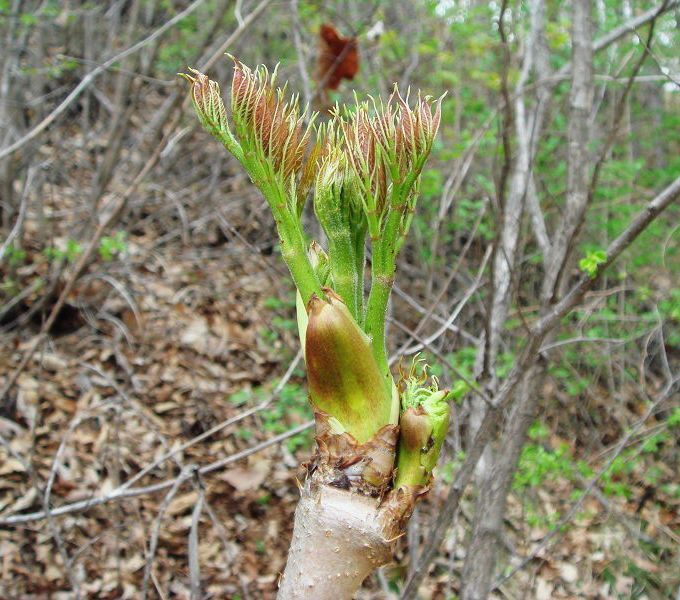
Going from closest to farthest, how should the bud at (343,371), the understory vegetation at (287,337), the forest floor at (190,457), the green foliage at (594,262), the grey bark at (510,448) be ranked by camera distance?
the bud at (343,371), the green foliage at (594,262), the grey bark at (510,448), the understory vegetation at (287,337), the forest floor at (190,457)

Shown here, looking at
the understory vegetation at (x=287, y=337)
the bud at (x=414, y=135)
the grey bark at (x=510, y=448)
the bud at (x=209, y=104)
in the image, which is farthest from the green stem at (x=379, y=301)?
the grey bark at (x=510, y=448)

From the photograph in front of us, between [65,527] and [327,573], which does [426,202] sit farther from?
[327,573]

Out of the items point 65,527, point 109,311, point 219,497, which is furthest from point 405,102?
point 109,311

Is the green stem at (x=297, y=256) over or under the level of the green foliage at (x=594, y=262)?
over

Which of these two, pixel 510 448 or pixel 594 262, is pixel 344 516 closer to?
pixel 594 262

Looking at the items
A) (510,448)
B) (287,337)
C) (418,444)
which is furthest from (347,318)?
(287,337)

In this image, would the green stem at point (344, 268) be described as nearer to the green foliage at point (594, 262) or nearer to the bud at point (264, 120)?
the bud at point (264, 120)
